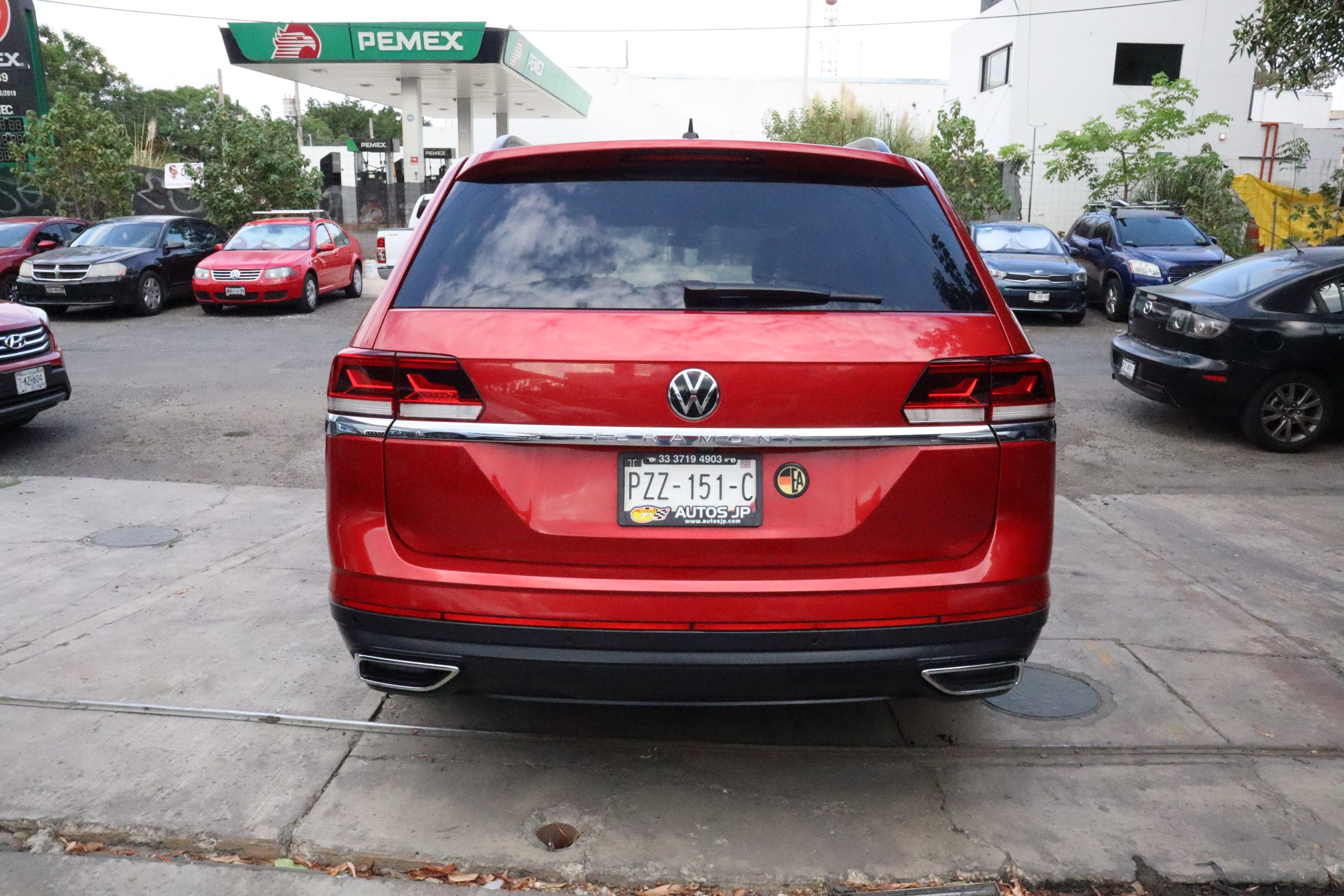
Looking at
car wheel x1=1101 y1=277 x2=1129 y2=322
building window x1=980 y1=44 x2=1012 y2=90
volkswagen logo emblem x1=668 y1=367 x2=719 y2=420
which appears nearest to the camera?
volkswagen logo emblem x1=668 y1=367 x2=719 y2=420

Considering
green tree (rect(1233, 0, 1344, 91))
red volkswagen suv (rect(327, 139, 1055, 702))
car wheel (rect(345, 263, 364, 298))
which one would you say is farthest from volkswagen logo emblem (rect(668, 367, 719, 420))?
car wheel (rect(345, 263, 364, 298))

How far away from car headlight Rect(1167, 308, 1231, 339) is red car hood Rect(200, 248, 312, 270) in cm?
1329

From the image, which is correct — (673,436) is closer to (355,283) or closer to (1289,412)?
(1289,412)

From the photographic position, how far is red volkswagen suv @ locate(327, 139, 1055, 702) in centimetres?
282

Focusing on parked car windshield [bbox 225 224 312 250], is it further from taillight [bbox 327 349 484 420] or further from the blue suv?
taillight [bbox 327 349 484 420]

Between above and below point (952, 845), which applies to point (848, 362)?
above

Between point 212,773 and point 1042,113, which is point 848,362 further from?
point 1042,113

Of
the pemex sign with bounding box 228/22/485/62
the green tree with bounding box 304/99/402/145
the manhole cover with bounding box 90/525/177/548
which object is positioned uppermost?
the green tree with bounding box 304/99/402/145

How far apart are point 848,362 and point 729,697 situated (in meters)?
0.94

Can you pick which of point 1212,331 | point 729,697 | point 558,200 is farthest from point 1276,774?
point 1212,331

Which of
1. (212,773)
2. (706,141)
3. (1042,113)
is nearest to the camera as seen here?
(706,141)

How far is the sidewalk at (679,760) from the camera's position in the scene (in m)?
3.13

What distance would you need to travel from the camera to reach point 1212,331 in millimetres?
8758

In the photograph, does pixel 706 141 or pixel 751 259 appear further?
pixel 706 141
